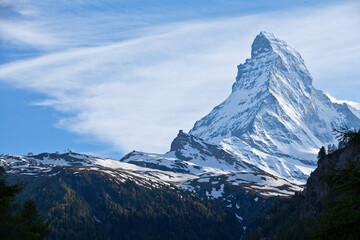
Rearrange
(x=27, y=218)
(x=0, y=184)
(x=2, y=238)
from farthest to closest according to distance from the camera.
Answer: (x=27, y=218), (x=0, y=184), (x=2, y=238)

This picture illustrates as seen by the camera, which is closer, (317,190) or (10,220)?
(10,220)

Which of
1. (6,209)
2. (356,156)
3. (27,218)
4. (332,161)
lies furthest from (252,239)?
(6,209)

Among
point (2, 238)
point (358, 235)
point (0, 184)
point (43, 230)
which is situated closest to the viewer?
point (358, 235)

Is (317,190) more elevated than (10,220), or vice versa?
(317,190)

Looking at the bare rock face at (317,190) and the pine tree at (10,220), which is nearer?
the pine tree at (10,220)

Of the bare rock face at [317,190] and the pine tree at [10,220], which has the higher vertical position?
the bare rock face at [317,190]

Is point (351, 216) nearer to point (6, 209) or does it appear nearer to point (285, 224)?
point (6, 209)

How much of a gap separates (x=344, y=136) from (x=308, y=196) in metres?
162

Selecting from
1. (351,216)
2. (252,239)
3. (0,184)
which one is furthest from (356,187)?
(252,239)

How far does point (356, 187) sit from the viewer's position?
2514cm

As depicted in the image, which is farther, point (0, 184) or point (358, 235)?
point (0, 184)

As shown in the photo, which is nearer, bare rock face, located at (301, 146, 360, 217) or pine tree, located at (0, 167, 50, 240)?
pine tree, located at (0, 167, 50, 240)

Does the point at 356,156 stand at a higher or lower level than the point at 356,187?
higher

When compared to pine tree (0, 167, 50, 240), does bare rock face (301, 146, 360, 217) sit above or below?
above
